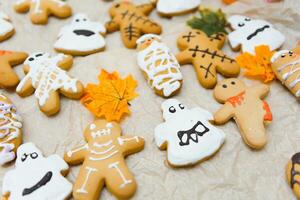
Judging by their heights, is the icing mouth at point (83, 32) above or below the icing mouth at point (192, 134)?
above

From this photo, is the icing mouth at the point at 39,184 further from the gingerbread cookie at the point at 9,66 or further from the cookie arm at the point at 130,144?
the gingerbread cookie at the point at 9,66

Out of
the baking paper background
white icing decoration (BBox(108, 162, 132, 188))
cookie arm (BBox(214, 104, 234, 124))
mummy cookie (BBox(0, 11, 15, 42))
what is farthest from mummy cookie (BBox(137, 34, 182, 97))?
mummy cookie (BBox(0, 11, 15, 42))

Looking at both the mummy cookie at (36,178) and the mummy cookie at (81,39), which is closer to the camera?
the mummy cookie at (36,178)

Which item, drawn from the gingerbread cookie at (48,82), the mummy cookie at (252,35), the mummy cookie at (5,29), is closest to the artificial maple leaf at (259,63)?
the mummy cookie at (252,35)

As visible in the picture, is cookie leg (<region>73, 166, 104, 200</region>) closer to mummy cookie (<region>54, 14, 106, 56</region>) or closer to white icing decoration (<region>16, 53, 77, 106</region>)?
white icing decoration (<region>16, 53, 77, 106</region>)

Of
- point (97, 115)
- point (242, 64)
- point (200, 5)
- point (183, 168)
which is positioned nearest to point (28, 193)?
point (97, 115)

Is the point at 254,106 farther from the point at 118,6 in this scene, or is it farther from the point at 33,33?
the point at 33,33
